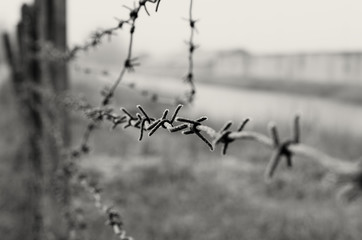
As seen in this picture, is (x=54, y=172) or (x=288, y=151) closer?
A: (x=288, y=151)

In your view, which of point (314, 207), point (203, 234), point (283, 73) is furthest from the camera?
point (283, 73)

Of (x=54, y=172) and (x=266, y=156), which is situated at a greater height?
(x=54, y=172)

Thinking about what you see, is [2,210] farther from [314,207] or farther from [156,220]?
[314,207]

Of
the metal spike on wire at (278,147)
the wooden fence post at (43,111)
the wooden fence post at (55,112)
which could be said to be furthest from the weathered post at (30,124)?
the metal spike on wire at (278,147)

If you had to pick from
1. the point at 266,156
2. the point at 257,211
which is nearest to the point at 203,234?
the point at 257,211

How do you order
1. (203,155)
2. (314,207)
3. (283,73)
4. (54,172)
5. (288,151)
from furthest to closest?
(283,73)
(203,155)
(314,207)
(54,172)
(288,151)

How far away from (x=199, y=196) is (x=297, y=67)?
3504cm

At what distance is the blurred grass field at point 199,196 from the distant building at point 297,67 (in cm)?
2602

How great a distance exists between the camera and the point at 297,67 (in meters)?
38.3

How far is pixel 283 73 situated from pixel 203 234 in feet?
119

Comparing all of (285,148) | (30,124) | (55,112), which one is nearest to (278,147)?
(285,148)

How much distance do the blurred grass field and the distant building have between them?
85.4 feet

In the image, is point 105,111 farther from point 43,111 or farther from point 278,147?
point 43,111

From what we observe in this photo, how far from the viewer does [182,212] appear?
4.86 meters
